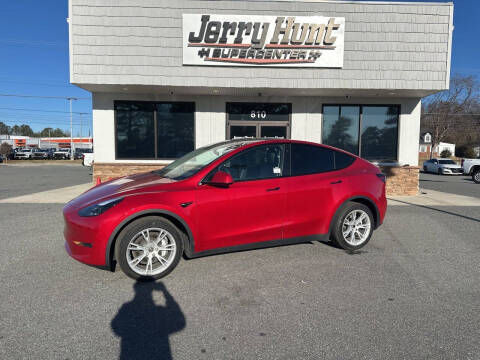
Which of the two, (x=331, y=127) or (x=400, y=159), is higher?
(x=331, y=127)

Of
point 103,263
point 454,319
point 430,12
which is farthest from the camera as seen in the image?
point 430,12

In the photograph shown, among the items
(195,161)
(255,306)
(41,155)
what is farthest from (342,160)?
(41,155)

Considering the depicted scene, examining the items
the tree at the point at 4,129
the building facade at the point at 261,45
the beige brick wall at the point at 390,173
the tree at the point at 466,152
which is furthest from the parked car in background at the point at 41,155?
the tree at the point at 4,129

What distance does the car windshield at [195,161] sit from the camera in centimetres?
404

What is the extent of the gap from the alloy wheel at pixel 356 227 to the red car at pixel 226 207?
15mm

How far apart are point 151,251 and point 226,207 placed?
1.00m

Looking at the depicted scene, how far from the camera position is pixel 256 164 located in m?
4.09

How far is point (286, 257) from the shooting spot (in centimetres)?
441

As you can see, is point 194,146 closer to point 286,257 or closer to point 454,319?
point 286,257

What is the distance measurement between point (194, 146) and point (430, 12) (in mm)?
8134

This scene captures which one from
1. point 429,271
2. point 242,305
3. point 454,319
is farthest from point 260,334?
point 429,271

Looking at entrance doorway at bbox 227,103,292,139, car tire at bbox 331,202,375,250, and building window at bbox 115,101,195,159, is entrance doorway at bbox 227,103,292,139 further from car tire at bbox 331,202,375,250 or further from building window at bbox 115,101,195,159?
car tire at bbox 331,202,375,250

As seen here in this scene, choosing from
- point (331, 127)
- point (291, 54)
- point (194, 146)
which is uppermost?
point (291, 54)

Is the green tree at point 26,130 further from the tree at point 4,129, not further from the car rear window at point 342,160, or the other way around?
the car rear window at point 342,160
